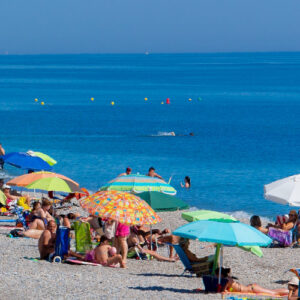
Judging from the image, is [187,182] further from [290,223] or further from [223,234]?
[223,234]

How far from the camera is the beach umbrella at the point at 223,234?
1045cm

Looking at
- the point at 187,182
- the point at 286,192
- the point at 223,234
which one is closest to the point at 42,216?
the point at 286,192

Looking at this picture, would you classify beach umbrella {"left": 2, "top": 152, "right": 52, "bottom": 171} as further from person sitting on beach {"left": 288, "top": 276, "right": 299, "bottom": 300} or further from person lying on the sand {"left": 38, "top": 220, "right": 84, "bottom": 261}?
person sitting on beach {"left": 288, "top": 276, "right": 299, "bottom": 300}

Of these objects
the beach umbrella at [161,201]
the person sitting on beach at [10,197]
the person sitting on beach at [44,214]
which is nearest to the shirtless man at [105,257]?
the beach umbrella at [161,201]

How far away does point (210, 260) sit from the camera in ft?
38.8

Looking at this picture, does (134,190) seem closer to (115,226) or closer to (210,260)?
(115,226)

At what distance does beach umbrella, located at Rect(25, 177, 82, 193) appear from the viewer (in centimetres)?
1655

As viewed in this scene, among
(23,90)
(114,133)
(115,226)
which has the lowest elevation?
(115,226)

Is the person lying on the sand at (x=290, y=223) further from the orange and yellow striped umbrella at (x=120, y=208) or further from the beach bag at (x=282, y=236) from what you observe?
the orange and yellow striped umbrella at (x=120, y=208)

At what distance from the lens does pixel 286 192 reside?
15.8m

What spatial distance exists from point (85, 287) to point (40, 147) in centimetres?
3413

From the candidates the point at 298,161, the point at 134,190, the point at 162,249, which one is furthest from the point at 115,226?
the point at 298,161

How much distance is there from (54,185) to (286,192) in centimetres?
554

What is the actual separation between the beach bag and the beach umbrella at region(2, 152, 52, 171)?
8090 millimetres
